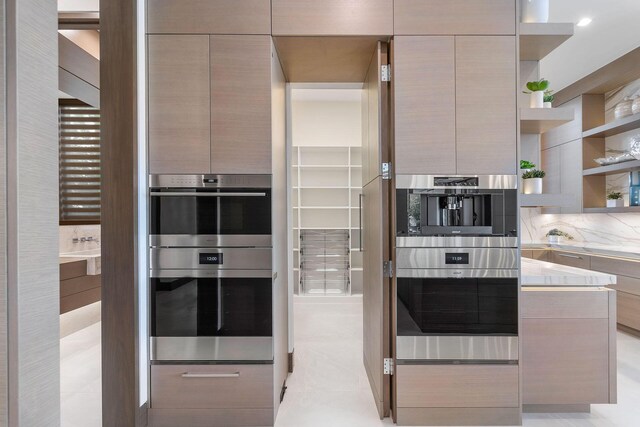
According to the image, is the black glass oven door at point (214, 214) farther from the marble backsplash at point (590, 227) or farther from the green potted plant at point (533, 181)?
the marble backsplash at point (590, 227)

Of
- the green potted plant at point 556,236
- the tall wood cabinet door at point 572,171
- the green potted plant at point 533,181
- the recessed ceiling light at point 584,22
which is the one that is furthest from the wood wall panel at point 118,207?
the green potted plant at point 556,236

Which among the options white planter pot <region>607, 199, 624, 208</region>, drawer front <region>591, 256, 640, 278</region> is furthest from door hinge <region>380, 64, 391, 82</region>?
white planter pot <region>607, 199, 624, 208</region>

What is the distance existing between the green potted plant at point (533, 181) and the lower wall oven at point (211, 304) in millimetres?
1858

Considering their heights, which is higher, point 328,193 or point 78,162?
point 78,162

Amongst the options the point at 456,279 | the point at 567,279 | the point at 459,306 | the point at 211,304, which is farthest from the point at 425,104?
the point at 211,304

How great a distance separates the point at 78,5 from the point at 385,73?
7.24 ft

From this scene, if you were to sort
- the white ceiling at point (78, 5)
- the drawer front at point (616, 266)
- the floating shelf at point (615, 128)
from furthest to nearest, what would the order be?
the floating shelf at point (615, 128)
the drawer front at point (616, 266)
the white ceiling at point (78, 5)

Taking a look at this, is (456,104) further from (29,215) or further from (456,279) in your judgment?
(29,215)

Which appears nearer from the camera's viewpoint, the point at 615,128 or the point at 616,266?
the point at 616,266

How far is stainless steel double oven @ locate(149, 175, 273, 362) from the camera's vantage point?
1981 millimetres

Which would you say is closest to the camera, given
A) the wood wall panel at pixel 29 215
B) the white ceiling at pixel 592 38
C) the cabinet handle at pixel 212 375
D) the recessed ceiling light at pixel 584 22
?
the wood wall panel at pixel 29 215

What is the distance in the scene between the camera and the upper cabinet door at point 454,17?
200 centimetres

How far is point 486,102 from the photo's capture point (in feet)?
6.60

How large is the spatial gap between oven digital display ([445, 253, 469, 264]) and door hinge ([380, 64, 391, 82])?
1136 millimetres
